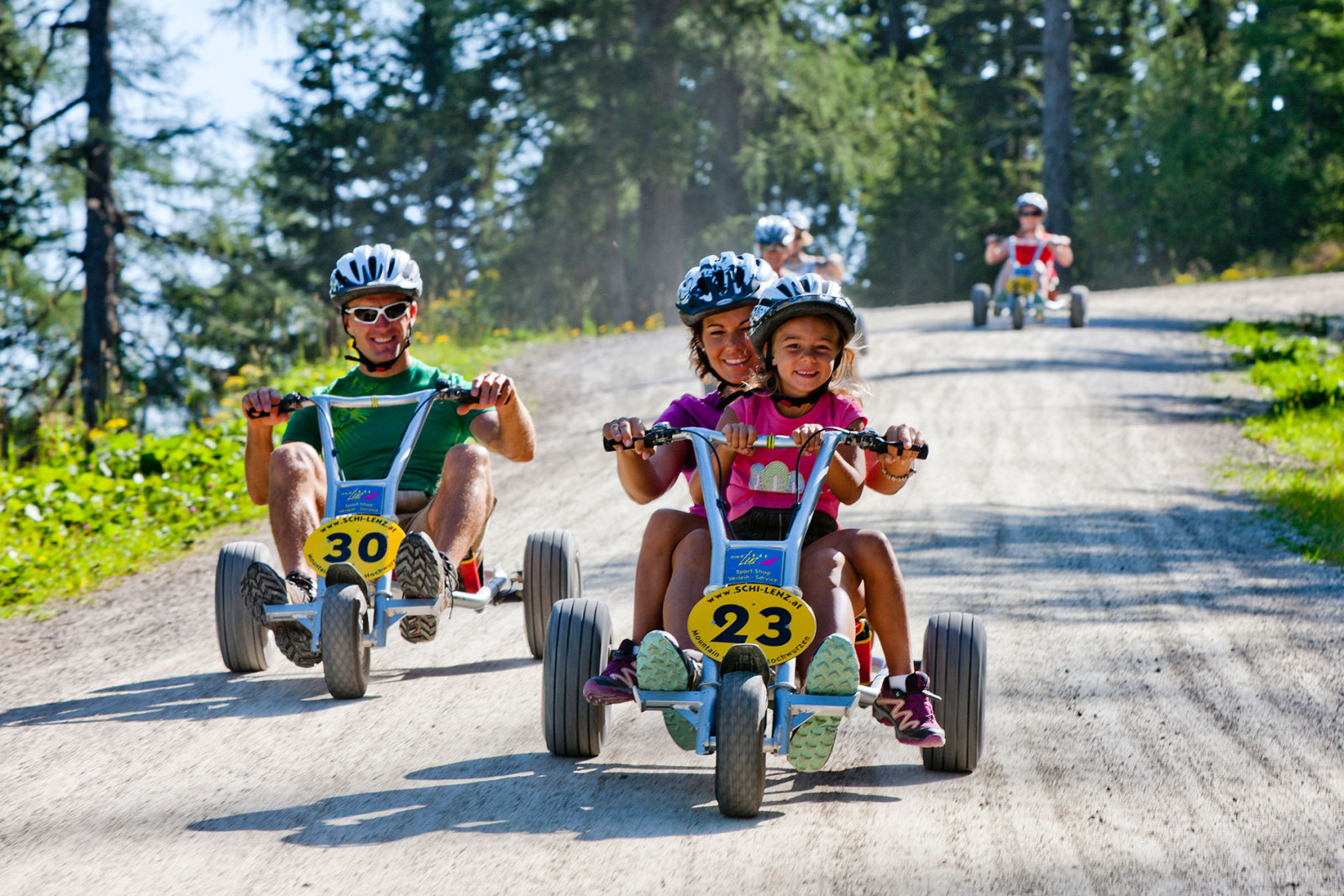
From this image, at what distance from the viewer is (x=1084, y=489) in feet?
28.0

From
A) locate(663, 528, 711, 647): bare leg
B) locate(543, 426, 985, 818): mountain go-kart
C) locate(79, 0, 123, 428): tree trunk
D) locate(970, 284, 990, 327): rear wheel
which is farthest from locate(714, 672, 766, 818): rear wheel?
locate(970, 284, 990, 327): rear wheel

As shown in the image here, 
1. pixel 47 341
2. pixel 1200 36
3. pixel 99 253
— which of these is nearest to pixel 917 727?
pixel 99 253

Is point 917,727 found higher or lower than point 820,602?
lower

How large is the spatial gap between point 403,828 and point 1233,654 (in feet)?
10.8

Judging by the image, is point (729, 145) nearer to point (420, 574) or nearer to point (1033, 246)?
point (1033, 246)

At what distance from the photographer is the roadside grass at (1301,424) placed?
24.5ft

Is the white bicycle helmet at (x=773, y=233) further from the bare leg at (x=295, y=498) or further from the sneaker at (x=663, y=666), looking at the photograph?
the sneaker at (x=663, y=666)

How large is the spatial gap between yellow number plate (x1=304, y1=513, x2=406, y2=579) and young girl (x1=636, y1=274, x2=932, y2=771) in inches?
53.4

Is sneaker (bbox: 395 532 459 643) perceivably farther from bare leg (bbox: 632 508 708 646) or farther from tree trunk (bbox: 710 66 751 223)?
tree trunk (bbox: 710 66 751 223)

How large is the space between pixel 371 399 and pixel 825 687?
95.6 inches

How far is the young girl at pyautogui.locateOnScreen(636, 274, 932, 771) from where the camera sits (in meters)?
3.85

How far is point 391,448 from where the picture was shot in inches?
215

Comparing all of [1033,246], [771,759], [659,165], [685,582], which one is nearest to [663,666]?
[685,582]

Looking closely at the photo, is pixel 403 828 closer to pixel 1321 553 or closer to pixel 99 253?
pixel 1321 553
